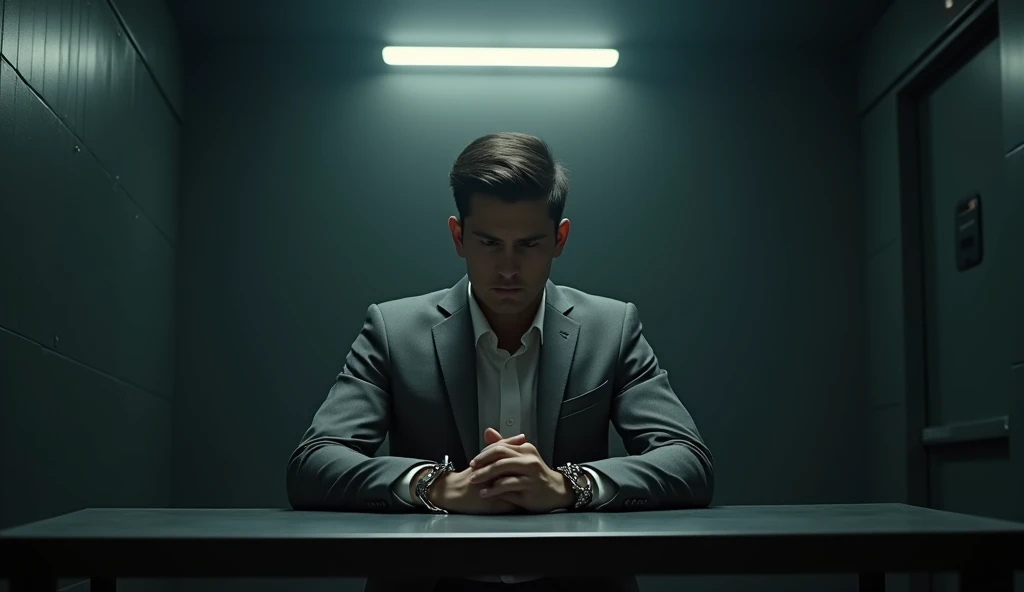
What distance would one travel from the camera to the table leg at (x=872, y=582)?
164cm

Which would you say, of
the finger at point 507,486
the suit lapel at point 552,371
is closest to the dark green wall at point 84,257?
the suit lapel at point 552,371

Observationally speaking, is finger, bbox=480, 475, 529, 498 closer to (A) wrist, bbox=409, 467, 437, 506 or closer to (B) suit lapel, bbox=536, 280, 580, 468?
(A) wrist, bbox=409, 467, 437, 506

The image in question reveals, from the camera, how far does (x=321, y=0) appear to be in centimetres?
405

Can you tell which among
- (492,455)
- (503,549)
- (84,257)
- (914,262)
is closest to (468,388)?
(492,455)

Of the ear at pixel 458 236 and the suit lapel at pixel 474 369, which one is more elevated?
the ear at pixel 458 236

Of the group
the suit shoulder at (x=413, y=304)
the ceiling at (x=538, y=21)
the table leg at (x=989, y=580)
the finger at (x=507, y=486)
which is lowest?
the table leg at (x=989, y=580)

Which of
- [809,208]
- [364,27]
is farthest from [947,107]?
[364,27]

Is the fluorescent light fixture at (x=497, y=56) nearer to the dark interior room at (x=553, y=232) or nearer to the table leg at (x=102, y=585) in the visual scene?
the dark interior room at (x=553, y=232)

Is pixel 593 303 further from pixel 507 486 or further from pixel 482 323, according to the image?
pixel 507 486

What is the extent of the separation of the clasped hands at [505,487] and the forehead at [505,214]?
555 mm

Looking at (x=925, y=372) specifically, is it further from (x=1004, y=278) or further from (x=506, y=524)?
(x=506, y=524)

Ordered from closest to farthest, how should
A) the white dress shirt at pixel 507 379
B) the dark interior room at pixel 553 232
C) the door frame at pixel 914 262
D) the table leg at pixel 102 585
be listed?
the table leg at pixel 102 585
the white dress shirt at pixel 507 379
the dark interior room at pixel 553 232
the door frame at pixel 914 262

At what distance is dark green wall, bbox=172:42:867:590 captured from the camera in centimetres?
435

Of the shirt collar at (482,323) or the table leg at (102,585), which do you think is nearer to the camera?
the table leg at (102,585)
